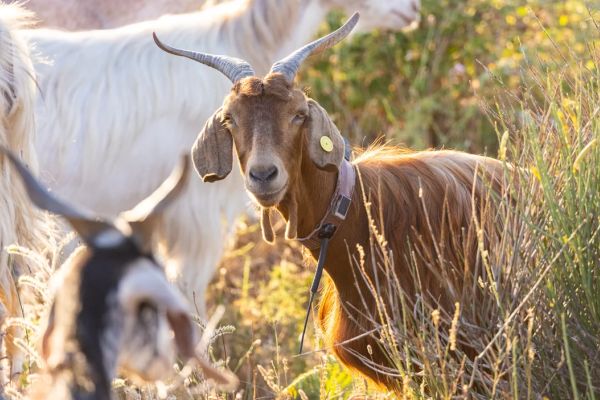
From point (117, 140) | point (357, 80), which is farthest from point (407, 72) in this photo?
point (117, 140)

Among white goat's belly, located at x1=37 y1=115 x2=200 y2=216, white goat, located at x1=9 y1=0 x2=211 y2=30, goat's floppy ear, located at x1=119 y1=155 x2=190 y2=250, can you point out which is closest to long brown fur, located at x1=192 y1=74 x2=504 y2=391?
goat's floppy ear, located at x1=119 y1=155 x2=190 y2=250

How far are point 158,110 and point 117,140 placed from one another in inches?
9.1

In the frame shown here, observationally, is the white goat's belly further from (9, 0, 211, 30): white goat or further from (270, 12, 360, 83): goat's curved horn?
(270, 12, 360, 83): goat's curved horn

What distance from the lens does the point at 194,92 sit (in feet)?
18.4

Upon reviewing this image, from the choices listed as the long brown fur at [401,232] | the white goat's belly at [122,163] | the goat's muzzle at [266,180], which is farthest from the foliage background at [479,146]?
the white goat's belly at [122,163]

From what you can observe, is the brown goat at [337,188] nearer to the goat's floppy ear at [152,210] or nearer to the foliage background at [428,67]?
the goat's floppy ear at [152,210]

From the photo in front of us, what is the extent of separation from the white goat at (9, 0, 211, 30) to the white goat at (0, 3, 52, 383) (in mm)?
3217

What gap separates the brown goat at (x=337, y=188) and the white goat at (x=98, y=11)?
333 cm

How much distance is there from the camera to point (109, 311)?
5.86ft

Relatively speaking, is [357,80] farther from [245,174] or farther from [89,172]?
[245,174]

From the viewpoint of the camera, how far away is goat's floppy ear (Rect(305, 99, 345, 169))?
3.63 meters

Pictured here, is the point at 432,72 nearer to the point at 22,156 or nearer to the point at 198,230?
the point at 198,230

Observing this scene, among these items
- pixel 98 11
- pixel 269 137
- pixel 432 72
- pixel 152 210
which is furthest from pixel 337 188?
pixel 432 72

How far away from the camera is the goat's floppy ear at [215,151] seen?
373 centimetres
